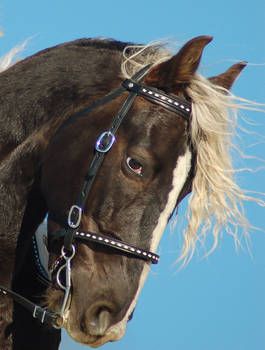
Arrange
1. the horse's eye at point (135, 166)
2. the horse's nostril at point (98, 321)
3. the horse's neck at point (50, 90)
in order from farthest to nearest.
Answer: the horse's neck at point (50, 90) → the horse's eye at point (135, 166) → the horse's nostril at point (98, 321)

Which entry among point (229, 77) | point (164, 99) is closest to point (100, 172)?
point (164, 99)

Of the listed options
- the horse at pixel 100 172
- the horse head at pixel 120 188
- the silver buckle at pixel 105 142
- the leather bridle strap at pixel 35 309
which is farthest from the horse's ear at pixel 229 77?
the leather bridle strap at pixel 35 309

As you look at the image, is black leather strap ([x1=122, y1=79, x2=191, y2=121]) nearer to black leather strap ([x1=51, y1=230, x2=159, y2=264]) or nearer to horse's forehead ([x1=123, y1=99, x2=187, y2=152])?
horse's forehead ([x1=123, y1=99, x2=187, y2=152])

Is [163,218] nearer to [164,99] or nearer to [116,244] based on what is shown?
[116,244]

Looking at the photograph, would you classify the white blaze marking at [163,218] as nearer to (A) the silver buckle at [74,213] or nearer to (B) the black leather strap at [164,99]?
(B) the black leather strap at [164,99]

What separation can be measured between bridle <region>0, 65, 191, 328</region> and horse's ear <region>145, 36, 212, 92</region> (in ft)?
0.22

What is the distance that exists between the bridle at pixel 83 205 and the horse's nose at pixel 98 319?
0.16 meters

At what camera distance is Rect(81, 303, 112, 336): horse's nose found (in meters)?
3.66

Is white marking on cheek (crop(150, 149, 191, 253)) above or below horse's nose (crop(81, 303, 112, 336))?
above

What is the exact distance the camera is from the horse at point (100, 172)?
12.2ft

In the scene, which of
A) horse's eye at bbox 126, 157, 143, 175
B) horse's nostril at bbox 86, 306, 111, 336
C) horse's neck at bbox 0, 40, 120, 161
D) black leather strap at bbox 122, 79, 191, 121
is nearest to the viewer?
horse's nostril at bbox 86, 306, 111, 336

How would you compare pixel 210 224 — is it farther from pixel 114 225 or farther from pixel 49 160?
pixel 49 160

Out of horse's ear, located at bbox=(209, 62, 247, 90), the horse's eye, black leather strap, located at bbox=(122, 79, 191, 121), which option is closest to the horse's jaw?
the horse's eye

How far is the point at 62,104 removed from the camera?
4184mm
